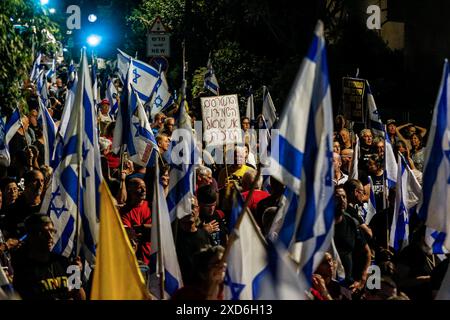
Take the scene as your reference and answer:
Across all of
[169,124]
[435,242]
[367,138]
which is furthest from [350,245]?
[169,124]

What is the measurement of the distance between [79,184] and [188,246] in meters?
1.13

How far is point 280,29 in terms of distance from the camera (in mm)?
30688

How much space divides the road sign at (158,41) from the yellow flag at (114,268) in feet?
48.5

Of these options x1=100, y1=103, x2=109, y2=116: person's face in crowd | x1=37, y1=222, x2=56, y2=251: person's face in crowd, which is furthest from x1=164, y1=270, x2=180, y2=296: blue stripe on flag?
x1=100, y1=103, x2=109, y2=116: person's face in crowd

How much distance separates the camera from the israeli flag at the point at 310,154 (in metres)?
7.07

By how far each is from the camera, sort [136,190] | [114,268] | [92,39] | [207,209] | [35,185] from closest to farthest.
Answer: [114,268] → [207,209] → [35,185] → [136,190] → [92,39]

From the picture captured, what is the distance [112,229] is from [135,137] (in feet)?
22.2

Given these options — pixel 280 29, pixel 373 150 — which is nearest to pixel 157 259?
pixel 373 150

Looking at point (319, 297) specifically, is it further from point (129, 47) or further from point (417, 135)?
point (129, 47)

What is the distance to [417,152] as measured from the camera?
17000 mm

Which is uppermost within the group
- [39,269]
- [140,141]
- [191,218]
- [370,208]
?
[140,141]

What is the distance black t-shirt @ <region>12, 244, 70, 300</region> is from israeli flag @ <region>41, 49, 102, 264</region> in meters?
0.73

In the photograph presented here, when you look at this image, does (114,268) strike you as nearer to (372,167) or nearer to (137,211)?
(137,211)

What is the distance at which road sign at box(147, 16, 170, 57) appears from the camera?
2169 cm
